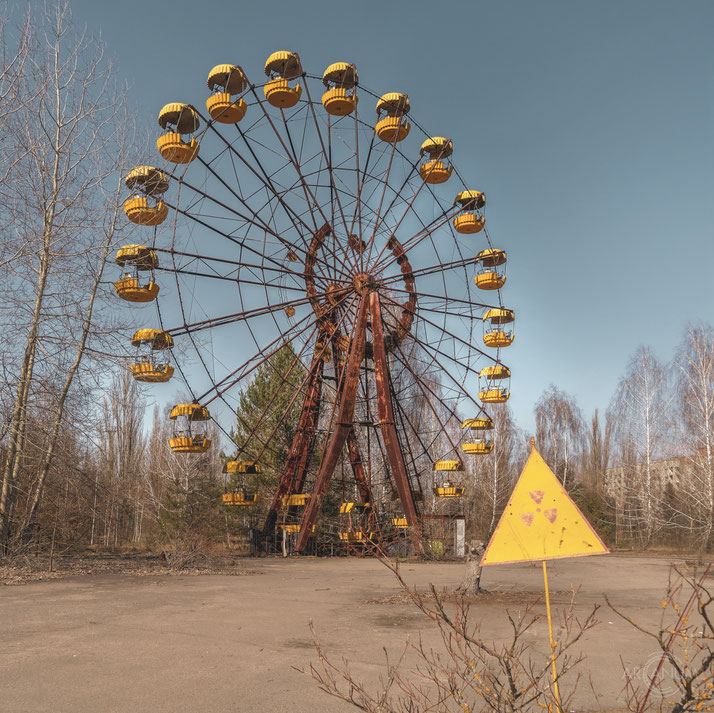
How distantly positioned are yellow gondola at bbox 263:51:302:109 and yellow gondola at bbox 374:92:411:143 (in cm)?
277

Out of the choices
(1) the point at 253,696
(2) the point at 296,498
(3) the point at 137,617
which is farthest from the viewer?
(2) the point at 296,498

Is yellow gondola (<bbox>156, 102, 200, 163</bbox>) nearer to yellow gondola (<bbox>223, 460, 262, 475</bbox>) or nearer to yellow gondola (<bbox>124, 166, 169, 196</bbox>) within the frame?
yellow gondola (<bbox>124, 166, 169, 196</bbox>)

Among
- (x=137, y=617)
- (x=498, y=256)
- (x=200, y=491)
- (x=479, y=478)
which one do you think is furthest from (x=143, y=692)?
(x=479, y=478)

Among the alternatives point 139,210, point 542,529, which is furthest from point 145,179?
point 542,529

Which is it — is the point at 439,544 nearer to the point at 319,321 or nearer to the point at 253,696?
the point at 319,321

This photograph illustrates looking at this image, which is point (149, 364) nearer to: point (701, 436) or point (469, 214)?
point (469, 214)

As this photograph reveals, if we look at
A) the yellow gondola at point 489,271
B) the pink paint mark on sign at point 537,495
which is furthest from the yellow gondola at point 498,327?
the pink paint mark on sign at point 537,495

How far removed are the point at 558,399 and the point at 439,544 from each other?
2868cm

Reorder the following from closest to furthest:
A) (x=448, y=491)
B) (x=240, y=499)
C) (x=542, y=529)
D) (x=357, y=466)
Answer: (x=542, y=529) → (x=240, y=499) → (x=448, y=491) → (x=357, y=466)

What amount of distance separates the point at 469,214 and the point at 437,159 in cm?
227

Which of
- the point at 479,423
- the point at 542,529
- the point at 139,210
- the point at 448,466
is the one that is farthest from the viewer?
the point at 479,423

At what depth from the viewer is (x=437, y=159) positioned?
22281 millimetres

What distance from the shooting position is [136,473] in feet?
126

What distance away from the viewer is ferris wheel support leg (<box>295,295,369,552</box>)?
19031 mm
